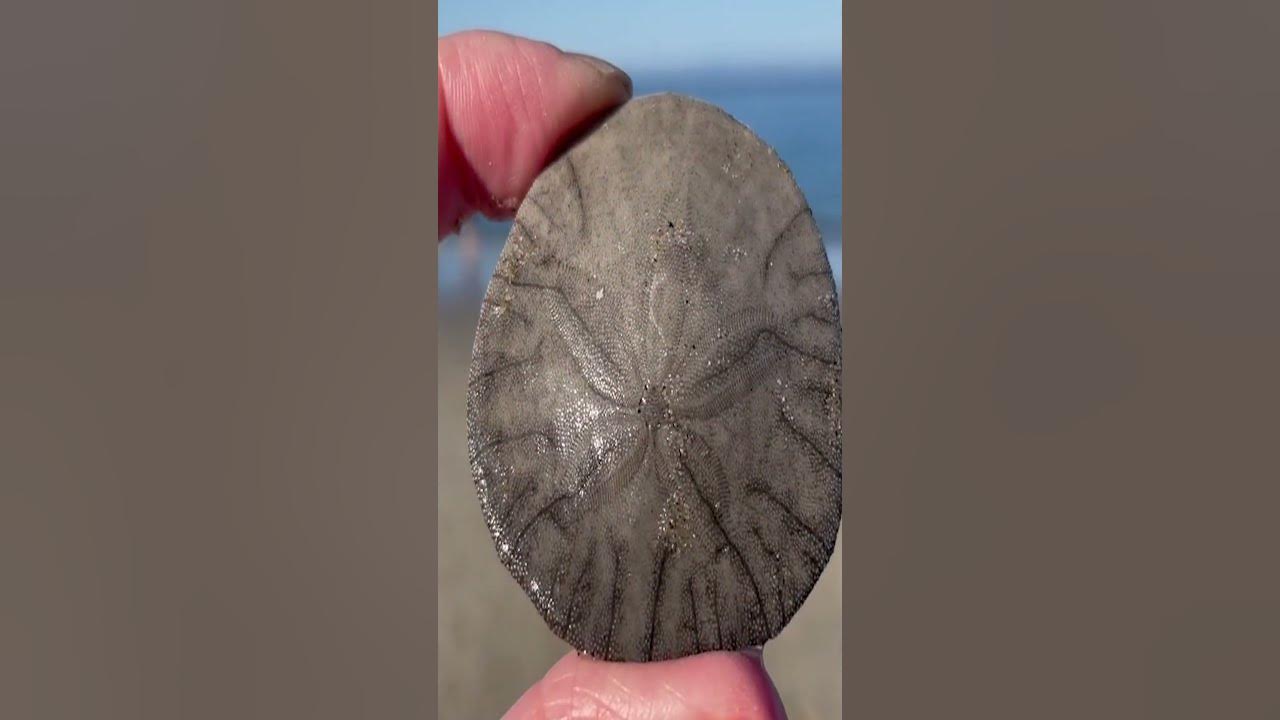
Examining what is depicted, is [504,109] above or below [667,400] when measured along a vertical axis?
above

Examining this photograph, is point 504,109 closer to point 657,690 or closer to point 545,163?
point 545,163

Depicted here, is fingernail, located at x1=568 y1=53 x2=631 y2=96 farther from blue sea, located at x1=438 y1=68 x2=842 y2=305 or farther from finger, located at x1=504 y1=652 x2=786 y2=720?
finger, located at x1=504 y1=652 x2=786 y2=720

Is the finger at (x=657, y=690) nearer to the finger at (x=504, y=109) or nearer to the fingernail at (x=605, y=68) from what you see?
the finger at (x=504, y=109)

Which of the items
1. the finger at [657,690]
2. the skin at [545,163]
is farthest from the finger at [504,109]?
the finger at [657,690]

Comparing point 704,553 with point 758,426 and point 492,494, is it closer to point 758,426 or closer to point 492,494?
point 758,426

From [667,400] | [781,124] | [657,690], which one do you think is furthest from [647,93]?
[657,690]

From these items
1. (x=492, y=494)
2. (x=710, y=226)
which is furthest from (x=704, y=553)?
(x=710, y=226)
